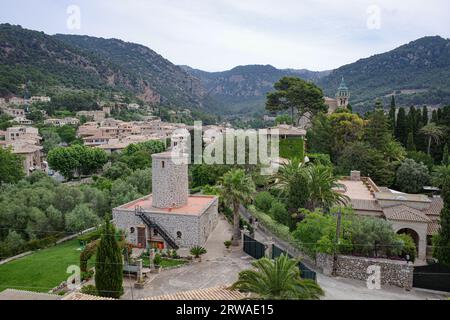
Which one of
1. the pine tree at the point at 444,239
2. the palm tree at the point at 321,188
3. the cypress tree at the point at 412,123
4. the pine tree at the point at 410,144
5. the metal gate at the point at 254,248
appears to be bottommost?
the metal gate at the point at 254,248

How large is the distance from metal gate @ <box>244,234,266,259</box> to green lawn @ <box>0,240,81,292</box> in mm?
9943

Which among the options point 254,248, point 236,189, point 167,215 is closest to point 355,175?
point 236,189

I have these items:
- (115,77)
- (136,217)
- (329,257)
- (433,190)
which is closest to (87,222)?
(136,217)

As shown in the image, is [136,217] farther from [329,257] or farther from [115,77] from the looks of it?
[115,77]

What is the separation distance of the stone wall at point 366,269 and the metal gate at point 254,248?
3227 millimetres

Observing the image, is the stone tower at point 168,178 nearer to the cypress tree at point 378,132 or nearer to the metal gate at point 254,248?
the metal gate at point 254,248

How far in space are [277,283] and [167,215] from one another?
1162 cm

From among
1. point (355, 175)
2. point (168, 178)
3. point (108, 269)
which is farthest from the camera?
point (355, 175)

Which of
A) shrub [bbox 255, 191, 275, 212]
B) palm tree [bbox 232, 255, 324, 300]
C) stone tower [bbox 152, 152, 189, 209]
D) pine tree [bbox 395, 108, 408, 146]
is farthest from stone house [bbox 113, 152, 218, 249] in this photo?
pine tree [bbox 395, 108, 408, 146]

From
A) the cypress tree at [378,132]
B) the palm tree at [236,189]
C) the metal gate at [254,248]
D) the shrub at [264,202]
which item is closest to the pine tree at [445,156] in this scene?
the cypress tree at [378,132]

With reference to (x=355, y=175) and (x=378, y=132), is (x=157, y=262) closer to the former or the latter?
(x=355, y=175)

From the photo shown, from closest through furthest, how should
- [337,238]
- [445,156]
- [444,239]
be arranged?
[337,238] < [444,239] < [445,156]

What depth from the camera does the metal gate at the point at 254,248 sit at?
2063 centimetres

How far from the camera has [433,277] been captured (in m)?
16.9
